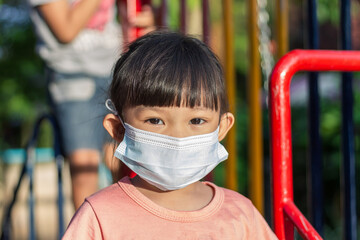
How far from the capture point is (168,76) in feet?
5.16

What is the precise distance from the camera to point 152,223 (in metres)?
1.54

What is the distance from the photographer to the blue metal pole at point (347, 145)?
2.19 meters

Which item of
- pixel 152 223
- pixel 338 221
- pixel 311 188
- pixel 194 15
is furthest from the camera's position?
pixel 194 15

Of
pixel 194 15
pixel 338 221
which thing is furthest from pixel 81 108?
pixel 194 15

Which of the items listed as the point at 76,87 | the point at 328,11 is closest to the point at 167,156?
the point at 76,87

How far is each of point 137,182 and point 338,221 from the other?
4277 mm

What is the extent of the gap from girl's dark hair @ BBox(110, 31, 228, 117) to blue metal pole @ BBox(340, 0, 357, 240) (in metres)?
0.75

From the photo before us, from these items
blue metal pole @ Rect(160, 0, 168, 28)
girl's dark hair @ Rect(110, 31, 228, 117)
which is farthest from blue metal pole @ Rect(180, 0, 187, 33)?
girl's dark hair @ Rect(110, 31, 228, 117)

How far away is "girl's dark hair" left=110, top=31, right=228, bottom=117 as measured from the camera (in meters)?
1.56

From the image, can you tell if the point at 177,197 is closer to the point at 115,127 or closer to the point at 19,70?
the point at 115,127

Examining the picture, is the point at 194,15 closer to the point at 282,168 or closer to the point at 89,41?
the point at 89,41

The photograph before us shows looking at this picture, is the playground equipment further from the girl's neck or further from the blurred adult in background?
the girl's neck

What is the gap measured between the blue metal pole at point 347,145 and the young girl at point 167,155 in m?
0.66

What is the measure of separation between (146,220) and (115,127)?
0.31 meters
